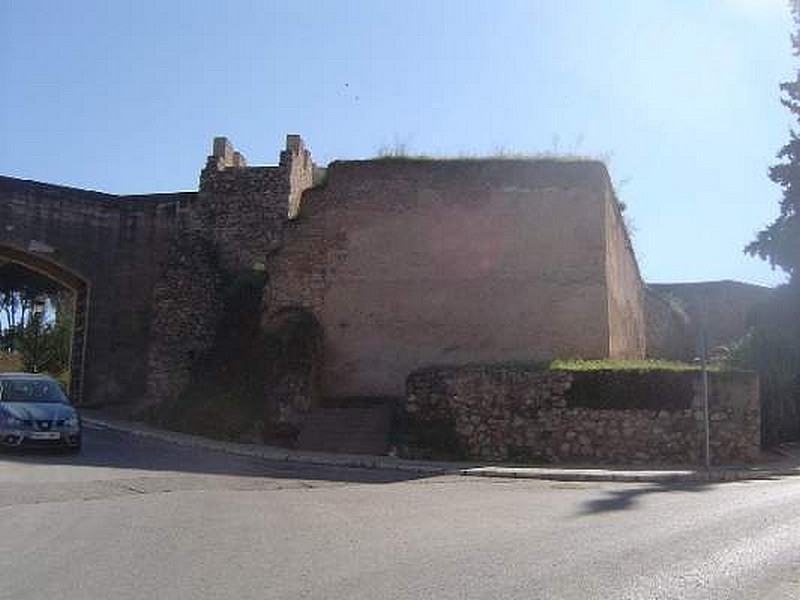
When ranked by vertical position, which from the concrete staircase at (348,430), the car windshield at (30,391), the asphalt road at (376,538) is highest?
the car windshield at (30,391)

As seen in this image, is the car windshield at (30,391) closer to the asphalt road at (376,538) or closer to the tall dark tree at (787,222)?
the asphalt road at (376,538)

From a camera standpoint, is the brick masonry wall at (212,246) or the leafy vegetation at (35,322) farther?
the leafy vegetation at (35,322)

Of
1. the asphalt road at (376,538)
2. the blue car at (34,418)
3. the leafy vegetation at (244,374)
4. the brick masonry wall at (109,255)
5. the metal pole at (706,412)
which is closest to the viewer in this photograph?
the asphalt road at (376,538)

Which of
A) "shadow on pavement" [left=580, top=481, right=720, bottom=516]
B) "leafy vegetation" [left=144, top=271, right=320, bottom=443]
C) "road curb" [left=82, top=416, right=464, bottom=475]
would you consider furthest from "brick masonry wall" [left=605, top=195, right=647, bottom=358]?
"leafy vegetation" [left=144, top=271, right=320, bottom=443]

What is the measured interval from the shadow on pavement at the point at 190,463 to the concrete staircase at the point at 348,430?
1981mm

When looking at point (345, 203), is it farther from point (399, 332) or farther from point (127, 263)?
point (127, 263)

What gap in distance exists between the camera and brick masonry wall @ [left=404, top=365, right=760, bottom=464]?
734 inches

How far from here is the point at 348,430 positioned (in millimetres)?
20609

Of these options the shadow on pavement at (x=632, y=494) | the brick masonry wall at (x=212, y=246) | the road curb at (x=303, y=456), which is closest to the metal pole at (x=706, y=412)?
the shadow on pavement at (x=632, y=494)

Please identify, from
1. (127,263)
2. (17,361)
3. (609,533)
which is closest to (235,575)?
(609,533)

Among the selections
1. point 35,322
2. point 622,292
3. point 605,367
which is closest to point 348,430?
point 605,367

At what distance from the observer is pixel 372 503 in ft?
→ 39.7

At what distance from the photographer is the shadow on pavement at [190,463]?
51.0 feet

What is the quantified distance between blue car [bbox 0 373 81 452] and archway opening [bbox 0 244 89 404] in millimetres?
13175
